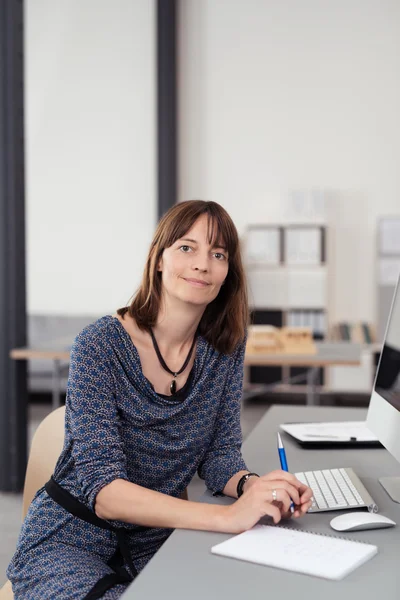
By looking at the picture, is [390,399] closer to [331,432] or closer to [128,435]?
[331,432]

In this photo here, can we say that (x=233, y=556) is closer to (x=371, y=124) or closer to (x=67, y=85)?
(x=371, y=124)

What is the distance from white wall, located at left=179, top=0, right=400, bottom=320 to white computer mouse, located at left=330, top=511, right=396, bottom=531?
5.48 m

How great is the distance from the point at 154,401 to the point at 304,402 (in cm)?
511

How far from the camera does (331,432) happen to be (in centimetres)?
185

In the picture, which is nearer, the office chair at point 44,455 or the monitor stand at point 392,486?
the monitor stand at point 392,486

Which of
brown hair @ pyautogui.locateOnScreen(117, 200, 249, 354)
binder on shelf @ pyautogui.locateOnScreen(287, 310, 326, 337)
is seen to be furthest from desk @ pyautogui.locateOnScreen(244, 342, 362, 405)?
brown hair @ pyautogui.locateOnScreen(117, 200, 249, 354)

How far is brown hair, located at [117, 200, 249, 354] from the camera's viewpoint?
1.48 meters

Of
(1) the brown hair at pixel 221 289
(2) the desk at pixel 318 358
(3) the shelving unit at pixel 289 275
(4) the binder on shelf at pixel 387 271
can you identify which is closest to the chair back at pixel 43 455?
(1) the brown hair at pixel 221 289

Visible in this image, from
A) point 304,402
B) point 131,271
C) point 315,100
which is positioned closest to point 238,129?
point 315,100

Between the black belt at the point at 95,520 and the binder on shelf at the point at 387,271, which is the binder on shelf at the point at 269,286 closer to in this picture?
the binder on shelf at the point at 387,271

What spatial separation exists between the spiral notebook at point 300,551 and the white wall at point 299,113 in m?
5.59

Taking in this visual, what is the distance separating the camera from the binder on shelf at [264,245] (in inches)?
245

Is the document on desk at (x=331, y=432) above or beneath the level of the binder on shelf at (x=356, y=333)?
above

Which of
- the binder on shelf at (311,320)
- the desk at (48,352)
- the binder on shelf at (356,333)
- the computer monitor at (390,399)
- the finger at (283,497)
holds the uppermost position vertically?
the computer monitor at (390,399)
